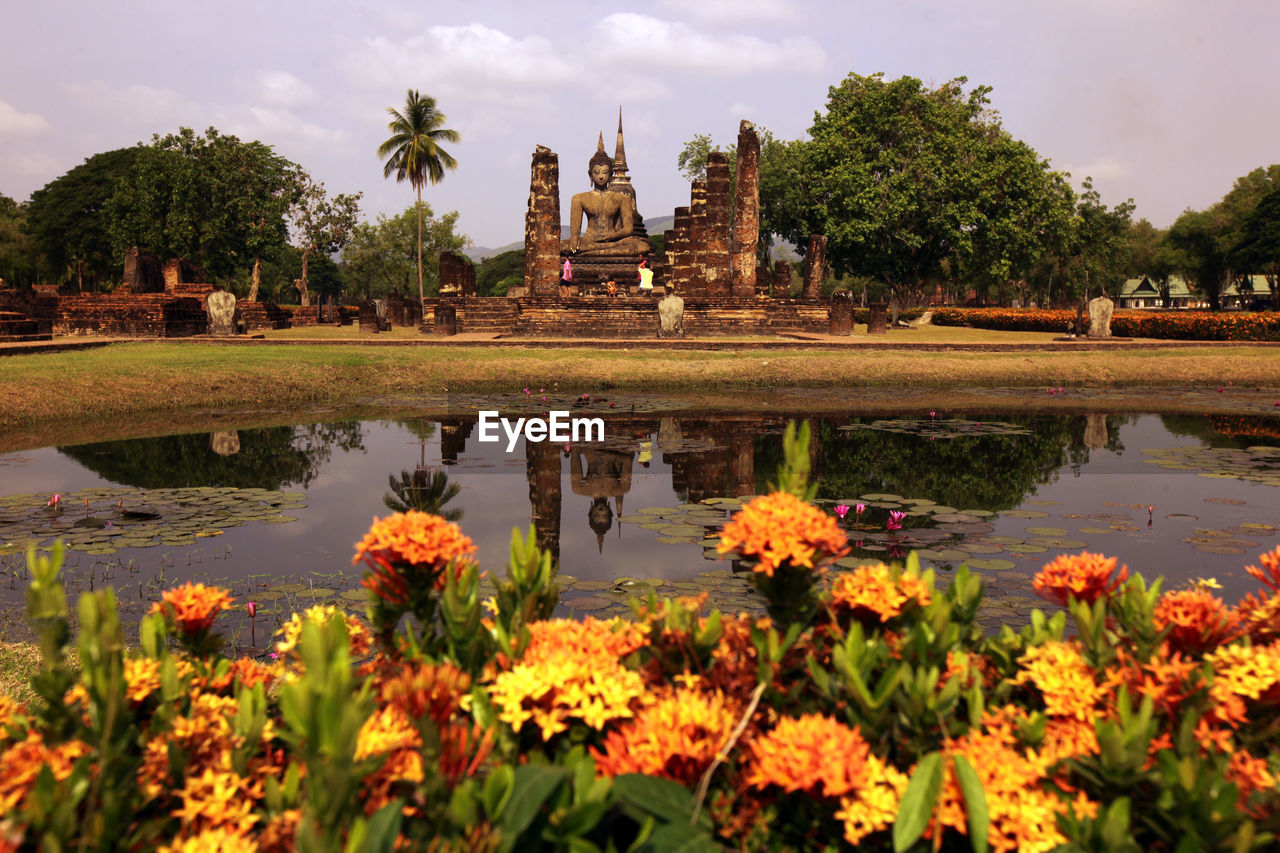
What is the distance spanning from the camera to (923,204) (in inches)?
1256

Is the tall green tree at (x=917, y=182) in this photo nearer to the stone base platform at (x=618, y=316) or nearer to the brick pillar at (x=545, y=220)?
the stone base platform at (x=618, y=316)

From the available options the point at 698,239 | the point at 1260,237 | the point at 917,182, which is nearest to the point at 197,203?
the point at 698,239

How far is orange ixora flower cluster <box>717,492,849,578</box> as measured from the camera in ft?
5.04

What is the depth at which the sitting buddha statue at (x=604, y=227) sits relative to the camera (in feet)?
94.6

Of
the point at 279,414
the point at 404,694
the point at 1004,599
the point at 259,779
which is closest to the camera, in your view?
→ the point at 404,694

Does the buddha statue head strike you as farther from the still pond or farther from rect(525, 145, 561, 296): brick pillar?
the still pond

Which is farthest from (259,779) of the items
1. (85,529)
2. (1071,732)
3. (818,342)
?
(818,342)

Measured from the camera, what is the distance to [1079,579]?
1815 millimetres

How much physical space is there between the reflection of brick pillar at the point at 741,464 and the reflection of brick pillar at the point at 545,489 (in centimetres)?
153

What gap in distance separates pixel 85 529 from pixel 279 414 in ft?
19.0

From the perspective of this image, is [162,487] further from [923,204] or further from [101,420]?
[923,204]

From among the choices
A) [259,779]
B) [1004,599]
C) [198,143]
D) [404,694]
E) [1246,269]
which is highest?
[198,143]

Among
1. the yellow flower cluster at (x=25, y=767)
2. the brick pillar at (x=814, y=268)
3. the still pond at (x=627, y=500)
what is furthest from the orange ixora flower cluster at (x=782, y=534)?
the brick pillar at (x=814, y=268)

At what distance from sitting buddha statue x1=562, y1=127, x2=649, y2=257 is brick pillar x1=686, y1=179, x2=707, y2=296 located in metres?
4.20
